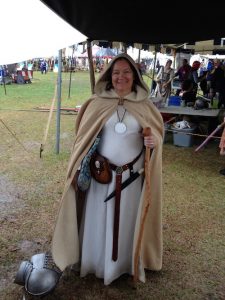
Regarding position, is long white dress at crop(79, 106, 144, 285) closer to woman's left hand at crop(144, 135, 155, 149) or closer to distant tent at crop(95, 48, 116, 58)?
woman's left hand at crop(144, 135, 155, 149)

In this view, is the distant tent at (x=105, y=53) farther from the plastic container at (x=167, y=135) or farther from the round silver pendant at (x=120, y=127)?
the round silver pendant at (x=120, y=127)

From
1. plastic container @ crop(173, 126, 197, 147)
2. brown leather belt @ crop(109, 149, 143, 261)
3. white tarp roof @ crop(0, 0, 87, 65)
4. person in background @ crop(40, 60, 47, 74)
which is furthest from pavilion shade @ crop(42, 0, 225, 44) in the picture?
person in background @ crop(40, 60, 47, 74)

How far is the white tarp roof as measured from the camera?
2250 millimetres

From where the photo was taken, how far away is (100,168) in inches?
105

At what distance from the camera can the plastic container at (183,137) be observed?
778 centimetres

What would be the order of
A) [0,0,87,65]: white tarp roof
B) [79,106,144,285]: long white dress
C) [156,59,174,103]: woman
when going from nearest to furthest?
[0,0,87,65]: white tarp roof → [79,106,144,285]: long white dress → [156,59,174,103]: woman

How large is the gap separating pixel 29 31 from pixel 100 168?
1.18 metres

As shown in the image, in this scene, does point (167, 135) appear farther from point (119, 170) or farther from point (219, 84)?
point (119, 170)

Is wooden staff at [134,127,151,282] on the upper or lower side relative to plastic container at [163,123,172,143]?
upper

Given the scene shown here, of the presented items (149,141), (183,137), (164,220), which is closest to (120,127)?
(149,141)

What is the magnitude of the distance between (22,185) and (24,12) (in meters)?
3.31

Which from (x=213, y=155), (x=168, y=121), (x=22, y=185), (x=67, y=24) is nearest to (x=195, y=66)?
(x=168, y=121)

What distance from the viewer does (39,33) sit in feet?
8.71

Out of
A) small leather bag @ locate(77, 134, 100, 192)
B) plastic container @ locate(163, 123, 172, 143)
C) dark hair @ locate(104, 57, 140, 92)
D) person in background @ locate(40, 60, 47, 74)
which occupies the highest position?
dark hair @ locate(104, 57, 140, 92)
